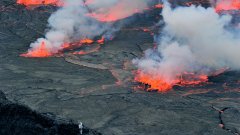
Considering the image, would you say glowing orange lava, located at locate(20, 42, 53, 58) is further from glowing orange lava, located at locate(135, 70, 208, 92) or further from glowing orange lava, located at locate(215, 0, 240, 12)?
glowing orange lava, located at locate(215, 0, 240, 12)

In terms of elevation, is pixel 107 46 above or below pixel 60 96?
above

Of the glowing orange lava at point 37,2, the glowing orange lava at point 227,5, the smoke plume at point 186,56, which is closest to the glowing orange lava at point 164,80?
the smoke plume at point 186,56

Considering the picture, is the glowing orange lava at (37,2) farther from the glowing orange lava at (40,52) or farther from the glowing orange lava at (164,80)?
the glowing orange lava at (164,80)

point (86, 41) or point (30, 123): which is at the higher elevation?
point (86, 41)

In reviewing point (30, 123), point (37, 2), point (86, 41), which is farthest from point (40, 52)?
point (30, 123)

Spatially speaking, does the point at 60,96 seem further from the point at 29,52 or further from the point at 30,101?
the point at 29,52

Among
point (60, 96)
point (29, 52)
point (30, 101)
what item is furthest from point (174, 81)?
point (29, 52)

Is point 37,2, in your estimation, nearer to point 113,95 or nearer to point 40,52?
point 40,52
